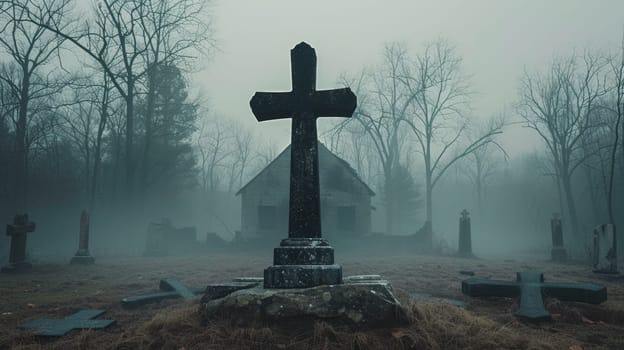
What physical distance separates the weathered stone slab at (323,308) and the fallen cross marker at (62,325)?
6.78 ft

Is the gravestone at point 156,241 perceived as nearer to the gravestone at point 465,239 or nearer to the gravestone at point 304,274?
the gravestone at point 465,239

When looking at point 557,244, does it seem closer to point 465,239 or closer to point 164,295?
point 465,239

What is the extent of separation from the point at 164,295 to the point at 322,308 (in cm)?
419

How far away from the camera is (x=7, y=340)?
13.7 ft

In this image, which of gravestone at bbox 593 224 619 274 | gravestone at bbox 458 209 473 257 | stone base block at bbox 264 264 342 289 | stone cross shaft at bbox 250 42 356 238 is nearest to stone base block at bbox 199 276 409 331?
stone base block at bbox 264 264 342 289

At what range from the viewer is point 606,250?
38.4 ft

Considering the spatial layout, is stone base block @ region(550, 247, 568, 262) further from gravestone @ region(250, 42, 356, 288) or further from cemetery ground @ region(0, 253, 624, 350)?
gravestone @ region(250, 42, 356, 288)

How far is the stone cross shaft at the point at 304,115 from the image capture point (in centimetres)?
485

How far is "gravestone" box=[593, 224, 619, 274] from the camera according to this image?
37.3 feet

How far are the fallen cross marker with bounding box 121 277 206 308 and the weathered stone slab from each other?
3159 millimetres

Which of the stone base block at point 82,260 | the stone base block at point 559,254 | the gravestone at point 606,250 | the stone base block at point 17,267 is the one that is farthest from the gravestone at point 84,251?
the stone base block at point 559,254

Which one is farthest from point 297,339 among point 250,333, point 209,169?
point 209,169

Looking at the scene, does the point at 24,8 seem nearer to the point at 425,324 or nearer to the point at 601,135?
the point at 425,324

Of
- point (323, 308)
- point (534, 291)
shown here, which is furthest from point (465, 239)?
point (323, 308)
